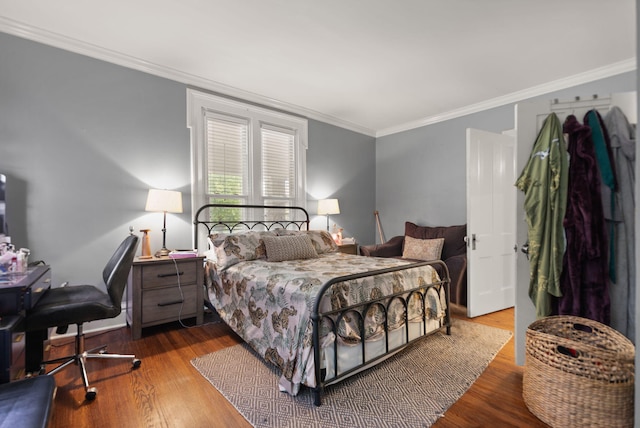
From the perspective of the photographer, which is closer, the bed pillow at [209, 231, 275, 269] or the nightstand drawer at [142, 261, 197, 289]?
the nightstand drawer at [142, 261, 197, 289]

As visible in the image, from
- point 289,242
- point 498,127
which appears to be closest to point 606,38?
point 498,127

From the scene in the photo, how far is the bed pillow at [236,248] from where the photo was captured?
2904 millimetres

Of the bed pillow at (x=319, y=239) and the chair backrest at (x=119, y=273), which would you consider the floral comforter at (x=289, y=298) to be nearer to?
the bed pillow at (x=319, y=239)

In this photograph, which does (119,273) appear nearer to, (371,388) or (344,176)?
(371,388)

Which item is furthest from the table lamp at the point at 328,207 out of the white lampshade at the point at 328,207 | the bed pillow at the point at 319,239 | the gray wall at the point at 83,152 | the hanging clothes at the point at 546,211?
the hanging clothes at the point at 546,211

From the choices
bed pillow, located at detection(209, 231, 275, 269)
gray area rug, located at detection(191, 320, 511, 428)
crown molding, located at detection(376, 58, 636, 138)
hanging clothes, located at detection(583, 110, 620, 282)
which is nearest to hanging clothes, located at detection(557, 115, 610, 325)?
hanging clothes, located at detection(583, 110, 620, 282)

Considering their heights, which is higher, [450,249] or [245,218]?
[245,218]

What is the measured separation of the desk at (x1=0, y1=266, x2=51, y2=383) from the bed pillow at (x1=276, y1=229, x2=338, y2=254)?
2.12 meters

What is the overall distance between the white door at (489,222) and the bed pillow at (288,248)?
5.67ft

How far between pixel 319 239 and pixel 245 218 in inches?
40.0

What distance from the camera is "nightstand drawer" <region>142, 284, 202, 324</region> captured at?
2.74 meters

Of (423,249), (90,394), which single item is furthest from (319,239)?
(90,394)

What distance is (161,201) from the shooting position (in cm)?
293

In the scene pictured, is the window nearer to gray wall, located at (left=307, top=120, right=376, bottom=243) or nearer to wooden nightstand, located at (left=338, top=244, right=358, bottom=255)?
gray wall, located at (left=307, top=120, right=376, bottom=243)
